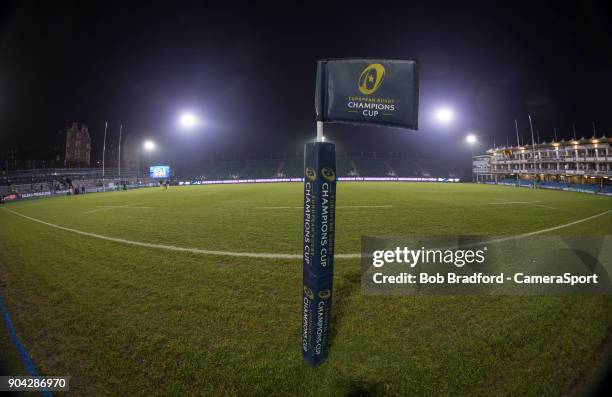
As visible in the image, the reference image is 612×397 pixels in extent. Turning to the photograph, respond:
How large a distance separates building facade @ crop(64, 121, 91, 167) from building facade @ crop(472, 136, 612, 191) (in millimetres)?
133365

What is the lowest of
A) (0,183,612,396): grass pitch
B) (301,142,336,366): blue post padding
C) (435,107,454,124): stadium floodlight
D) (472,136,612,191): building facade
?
(0,183,612,396): grass pitch

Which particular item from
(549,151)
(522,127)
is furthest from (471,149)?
(549,151)

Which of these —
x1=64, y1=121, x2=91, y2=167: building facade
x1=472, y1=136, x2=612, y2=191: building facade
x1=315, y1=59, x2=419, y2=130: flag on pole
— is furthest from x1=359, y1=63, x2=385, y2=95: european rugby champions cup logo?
x1=64, y1=121, x2=91, y2=167: building facade

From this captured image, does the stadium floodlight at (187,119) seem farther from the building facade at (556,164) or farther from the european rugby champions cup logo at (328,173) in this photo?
the building facade at (556,164)

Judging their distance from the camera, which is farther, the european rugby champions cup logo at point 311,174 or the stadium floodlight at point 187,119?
the stadium floodlight at point 187,119

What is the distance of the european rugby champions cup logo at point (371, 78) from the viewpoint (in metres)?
2.66

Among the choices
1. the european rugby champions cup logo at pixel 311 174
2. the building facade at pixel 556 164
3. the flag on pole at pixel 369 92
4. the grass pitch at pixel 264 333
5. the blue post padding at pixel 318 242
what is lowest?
the grass pitch at pixel 264 333

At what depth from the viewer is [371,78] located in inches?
106

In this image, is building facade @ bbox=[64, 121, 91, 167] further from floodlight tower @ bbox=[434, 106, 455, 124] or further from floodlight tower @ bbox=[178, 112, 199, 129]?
floodlight tower @ bbox=[434, 106, 455, 124]

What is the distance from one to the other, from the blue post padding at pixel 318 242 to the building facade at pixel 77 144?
120 m

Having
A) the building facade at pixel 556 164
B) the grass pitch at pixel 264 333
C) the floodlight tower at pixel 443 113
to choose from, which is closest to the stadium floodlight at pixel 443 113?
the floodlight tower at pixel 443 113

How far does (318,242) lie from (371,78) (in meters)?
1.86

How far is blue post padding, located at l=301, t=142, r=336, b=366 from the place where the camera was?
2500 mm

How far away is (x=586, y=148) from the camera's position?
48156 millimetres
